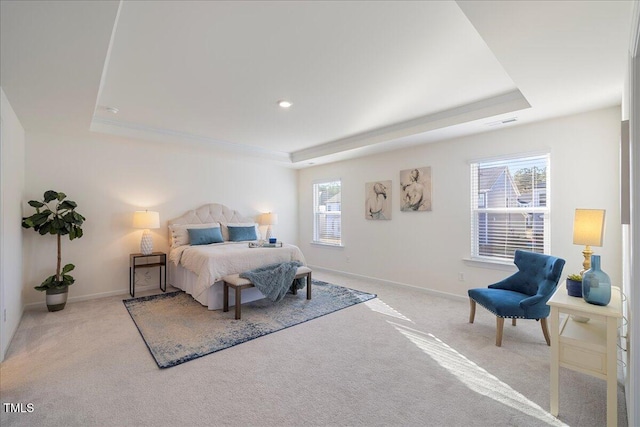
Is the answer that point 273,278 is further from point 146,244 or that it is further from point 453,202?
point 453,202

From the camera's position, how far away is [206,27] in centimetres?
203

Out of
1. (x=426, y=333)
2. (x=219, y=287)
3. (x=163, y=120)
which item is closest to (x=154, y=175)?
(x=163, y=120)

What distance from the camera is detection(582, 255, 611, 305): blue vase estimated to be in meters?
1.84

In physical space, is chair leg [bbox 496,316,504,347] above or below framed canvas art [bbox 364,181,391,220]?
below

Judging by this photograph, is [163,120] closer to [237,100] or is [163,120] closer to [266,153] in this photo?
[237,100]

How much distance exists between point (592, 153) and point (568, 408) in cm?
269

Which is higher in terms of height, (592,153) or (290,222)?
(592,153)

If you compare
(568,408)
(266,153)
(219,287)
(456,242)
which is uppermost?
(266,153)

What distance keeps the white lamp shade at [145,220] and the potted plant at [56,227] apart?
707mm

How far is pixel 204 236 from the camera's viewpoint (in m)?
4.93

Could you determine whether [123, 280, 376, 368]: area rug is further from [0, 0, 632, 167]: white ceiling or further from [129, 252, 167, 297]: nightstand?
[0, 0, 632, 167]: white ceiling

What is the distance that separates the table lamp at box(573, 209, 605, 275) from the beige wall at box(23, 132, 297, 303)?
16.8ft

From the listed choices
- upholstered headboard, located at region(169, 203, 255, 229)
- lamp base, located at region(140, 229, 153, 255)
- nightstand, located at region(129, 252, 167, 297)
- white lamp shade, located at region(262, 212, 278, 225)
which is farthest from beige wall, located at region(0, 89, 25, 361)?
white lamp shade, located at region(262, 212, 278, 225)

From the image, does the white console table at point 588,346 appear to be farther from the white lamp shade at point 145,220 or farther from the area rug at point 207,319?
the white lamp shade at point 145,220
